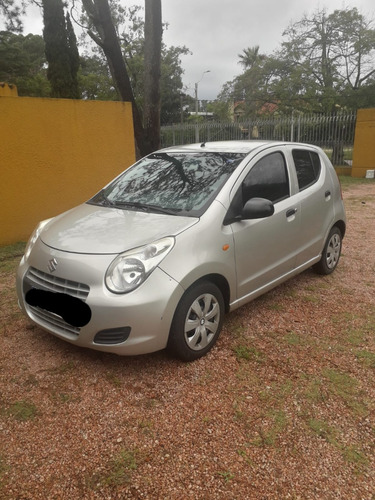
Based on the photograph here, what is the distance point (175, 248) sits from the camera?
267 centimetres

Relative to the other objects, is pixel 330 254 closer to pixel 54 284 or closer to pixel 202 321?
pixel 202 321

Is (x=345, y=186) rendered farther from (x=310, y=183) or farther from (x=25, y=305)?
(x=25, y=305)

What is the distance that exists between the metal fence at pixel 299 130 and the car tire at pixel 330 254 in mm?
11012

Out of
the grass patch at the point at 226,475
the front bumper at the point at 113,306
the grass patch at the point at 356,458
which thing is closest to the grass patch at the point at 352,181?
the front bumper at the point at 113,306

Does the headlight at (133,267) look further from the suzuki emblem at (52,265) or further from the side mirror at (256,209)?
the side mirror at (256,209)

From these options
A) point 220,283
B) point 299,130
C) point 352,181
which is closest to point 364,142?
point 352,181

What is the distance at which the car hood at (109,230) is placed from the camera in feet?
8.90

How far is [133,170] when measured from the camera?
13.1ft

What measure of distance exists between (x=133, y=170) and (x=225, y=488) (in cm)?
298

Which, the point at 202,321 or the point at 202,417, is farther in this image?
the point at 202,321

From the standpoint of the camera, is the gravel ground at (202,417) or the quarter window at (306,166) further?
the quarter window at (306,166)

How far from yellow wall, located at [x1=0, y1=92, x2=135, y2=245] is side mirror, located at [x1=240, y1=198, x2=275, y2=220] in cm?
448

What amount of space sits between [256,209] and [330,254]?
1.93 m

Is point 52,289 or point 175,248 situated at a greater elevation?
point 175,248
